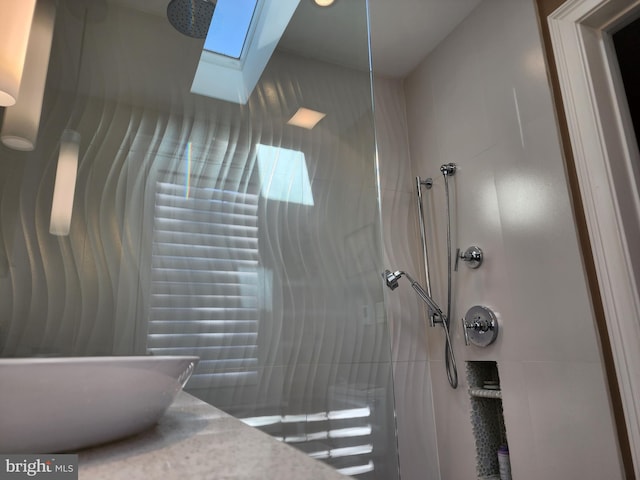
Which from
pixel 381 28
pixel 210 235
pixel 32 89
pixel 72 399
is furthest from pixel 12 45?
pixel 381 28

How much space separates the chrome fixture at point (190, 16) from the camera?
3.77 ft

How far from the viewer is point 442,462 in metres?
1.92

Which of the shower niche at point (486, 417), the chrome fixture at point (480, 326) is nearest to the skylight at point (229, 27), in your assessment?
the chrome fixture at point (480, 326)

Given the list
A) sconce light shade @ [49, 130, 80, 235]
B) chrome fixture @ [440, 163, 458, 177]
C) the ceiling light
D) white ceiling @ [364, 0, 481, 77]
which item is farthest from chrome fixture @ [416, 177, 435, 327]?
sconce light shade @ [49, 130, 80, 235]

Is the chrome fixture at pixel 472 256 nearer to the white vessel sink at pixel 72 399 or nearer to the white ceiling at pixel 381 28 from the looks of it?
the white ceiling at pixel 381 28

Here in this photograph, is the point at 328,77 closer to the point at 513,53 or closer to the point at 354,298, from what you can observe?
the point at 354,298

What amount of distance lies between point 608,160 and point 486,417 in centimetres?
116

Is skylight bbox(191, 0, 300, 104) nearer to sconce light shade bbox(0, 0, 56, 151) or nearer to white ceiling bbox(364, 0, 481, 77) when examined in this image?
sconce light shade bbox(0, 0, 56, 151)

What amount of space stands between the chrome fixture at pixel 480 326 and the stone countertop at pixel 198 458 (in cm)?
139

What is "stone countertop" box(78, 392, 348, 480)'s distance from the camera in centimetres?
34

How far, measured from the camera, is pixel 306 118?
48.5 inches

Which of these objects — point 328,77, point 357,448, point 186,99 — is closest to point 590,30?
point 328,77

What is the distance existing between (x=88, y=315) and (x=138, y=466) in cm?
69

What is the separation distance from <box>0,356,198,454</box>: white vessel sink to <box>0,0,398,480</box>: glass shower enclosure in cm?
58
